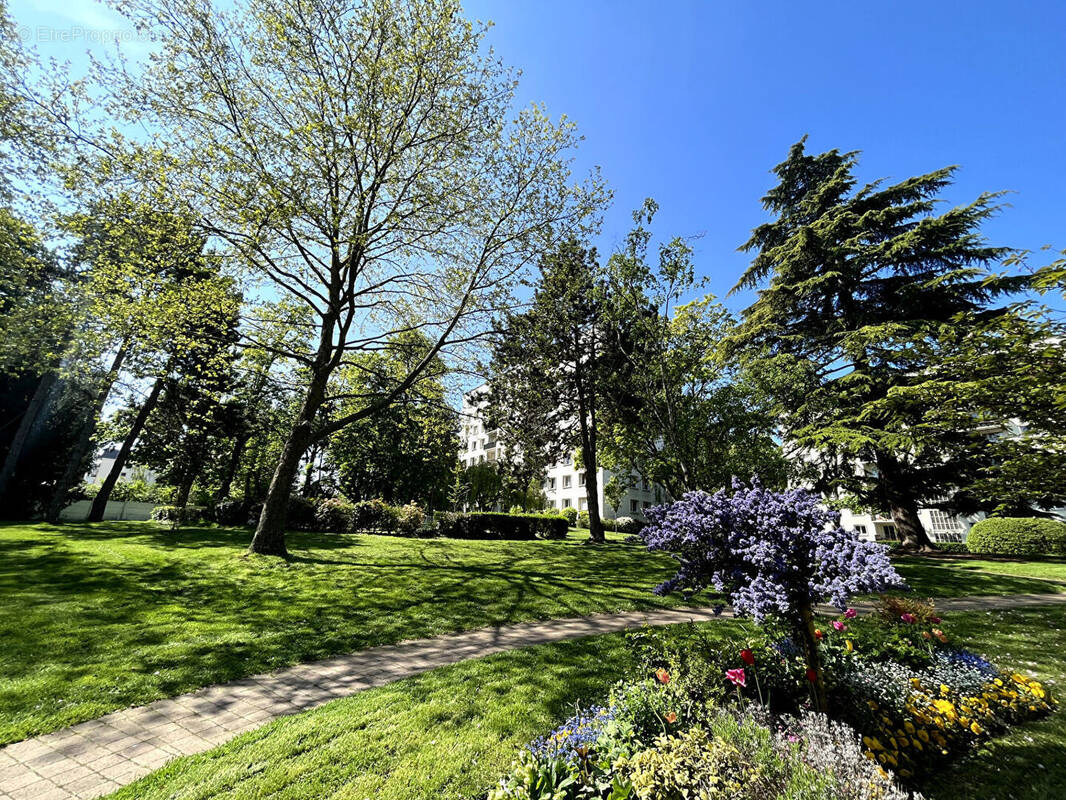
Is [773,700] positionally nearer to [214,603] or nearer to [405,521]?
[214,603]

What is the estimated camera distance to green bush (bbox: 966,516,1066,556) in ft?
57.3

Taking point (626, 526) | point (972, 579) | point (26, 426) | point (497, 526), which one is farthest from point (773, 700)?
point (626, 526)

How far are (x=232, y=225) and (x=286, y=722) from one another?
1175 centimetres

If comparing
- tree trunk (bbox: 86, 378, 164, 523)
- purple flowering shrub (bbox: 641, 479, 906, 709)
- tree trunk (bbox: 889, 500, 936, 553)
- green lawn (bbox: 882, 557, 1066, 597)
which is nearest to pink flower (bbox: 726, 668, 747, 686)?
purple flowering shrub (bbox: 641, 479, 906, 709)

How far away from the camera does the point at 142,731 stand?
12.1 feet

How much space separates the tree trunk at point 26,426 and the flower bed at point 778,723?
2652 centimetres

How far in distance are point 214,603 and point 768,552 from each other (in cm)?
868

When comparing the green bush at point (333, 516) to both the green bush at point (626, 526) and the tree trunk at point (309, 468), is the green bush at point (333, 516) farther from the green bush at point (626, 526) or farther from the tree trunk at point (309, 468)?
the green bush at point (626, 526)

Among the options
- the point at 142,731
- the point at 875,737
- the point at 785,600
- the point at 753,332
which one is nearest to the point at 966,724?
the point at 875,737

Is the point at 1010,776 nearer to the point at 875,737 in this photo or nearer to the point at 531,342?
the point at 875,737

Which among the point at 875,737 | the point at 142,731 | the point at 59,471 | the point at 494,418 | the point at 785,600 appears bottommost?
the point at 142,731

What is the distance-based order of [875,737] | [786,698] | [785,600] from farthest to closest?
[786,698]
[875,737]
[785,600]

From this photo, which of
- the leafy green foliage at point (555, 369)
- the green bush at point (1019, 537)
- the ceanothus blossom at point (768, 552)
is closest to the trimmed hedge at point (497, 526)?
the leafy green foliage at point (555, 369)

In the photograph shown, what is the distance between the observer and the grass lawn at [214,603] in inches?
179
